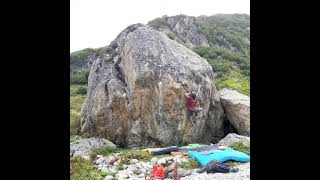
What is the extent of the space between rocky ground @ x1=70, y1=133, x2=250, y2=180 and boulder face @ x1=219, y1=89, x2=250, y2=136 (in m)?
2.18

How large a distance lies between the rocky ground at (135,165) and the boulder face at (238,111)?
85.7 inches

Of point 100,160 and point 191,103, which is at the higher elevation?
point 191,103

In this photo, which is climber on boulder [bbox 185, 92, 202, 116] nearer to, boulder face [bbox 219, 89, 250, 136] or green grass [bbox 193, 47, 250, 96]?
boulder face [bbox 219, 89, 250, 136]

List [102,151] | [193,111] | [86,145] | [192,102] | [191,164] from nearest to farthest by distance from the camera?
1. [191,164]
2. [102,151]
3. [86,145]
4. [192,102]
5. [193,111]

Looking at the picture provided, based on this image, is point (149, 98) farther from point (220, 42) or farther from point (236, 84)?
point (220, 42)

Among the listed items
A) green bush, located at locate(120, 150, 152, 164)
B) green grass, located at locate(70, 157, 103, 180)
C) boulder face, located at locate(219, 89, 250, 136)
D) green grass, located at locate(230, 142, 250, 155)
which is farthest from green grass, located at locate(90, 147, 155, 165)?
boulder face, located at locate(219, 89, 250, 136)

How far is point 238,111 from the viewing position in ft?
71.2

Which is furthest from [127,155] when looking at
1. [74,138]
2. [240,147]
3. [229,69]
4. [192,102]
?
[229,69]

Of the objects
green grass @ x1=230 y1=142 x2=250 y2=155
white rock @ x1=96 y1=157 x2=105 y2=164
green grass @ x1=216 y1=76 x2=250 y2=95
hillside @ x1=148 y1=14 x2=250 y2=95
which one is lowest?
white rock @ x1=96 y1=157 x2=105 y2=164

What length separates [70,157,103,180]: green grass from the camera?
45.6ft

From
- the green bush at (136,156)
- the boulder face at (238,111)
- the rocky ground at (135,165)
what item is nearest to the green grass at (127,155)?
the green bush at (136,156)

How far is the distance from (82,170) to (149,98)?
6.18m

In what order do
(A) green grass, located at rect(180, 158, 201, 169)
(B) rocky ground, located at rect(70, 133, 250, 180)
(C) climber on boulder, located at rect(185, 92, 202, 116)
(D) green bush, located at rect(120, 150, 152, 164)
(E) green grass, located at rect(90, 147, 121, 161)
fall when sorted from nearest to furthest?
(B) rocky ground, located at rect(70, 133, 250, 180)
(A) green grass, located at rect(180, 158, 201, 169)
(D) green bush, located at rect(120, 150, 152, 164)
(E) green grass, located at rect(90, 147, 121, 161)
(C) climber on boulder, located at rect(185, 92, 202, 116)
